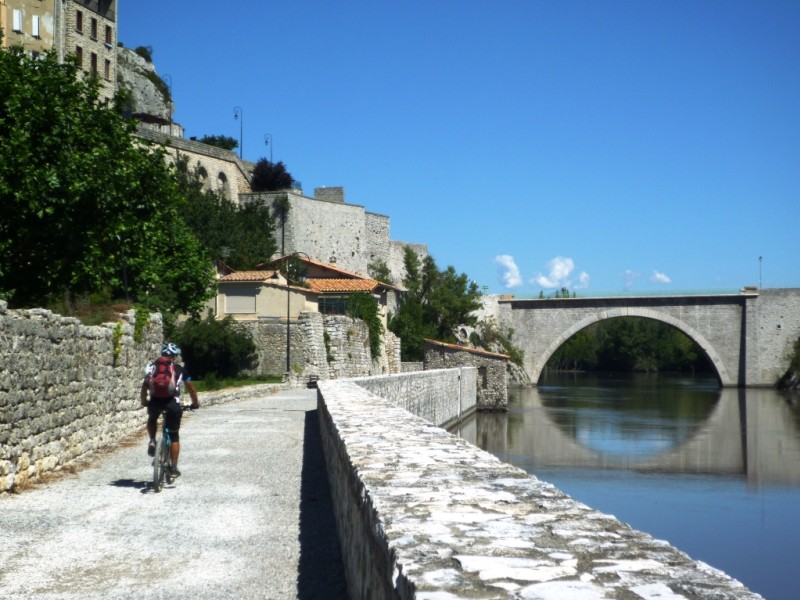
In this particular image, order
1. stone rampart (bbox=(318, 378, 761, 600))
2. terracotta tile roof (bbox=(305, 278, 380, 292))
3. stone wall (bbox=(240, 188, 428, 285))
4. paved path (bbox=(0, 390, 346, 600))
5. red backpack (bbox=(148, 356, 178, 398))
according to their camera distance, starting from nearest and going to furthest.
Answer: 1. stone rampart (bbox=(318, 378, 761, 600))
2. paved path (bbox=(0, 390, 346, 600))
3. red backpack (bbox=(148, 356, 178, 398))
4. terracotta tile roof (bbox=(305, 278, 380, 292))
5. stone wall (bbox=(240, 188, 428, 285))

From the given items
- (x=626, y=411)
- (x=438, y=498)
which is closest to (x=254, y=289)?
(x=626, y=411)

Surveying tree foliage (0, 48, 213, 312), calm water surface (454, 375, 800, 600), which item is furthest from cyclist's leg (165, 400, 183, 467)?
tree foliage (0, 48, 213, 312)

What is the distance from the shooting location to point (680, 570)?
2.48m

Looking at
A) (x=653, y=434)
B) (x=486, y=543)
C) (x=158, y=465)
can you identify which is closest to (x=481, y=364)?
(x=653, y=434)

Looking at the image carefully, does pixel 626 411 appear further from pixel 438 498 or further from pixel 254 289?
pixel 438 498

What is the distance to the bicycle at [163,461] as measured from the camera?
7668mm

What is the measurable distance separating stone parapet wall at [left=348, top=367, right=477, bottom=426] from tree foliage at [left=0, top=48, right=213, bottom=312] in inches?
201

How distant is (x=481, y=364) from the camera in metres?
38.4

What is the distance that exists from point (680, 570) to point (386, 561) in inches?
35.7

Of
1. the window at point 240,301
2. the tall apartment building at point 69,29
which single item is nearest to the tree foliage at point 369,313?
the window at point 240,301

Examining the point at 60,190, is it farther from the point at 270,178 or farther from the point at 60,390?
the point at 270,178

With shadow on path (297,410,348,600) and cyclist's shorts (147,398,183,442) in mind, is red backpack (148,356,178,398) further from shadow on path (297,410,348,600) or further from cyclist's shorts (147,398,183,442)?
shadow on path (297,410,348,600)

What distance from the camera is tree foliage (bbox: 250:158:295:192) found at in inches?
2190

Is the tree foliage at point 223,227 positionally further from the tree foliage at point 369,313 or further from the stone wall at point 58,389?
the stone wall at point 58,389
